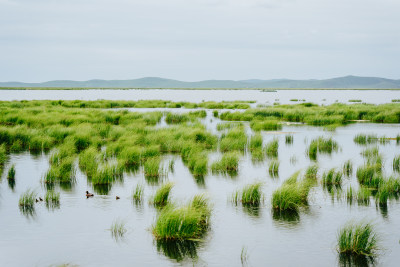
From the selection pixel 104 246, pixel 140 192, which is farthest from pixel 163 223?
pixel 140 192

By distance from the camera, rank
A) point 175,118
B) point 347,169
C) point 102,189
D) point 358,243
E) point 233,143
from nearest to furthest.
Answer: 1. point 358,243
2. point 102,189
3. point 347,169
4. point 233,143
5. point 175,118

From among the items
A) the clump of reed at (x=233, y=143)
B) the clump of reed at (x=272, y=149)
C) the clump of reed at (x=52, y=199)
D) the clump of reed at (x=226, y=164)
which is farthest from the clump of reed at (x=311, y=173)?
the clump of reed at (x=52, y=199)

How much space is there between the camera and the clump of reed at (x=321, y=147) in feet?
69.1

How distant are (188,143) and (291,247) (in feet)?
39.6

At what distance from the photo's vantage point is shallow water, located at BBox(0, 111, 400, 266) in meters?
8.46

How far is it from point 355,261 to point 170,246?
358 centimetres

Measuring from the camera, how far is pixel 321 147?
22.3m

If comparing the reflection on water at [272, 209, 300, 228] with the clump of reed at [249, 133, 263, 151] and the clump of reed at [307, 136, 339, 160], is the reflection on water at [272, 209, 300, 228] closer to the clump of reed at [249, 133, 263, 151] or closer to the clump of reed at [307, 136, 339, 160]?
the clump of reed at [307, 136, 339, 160]

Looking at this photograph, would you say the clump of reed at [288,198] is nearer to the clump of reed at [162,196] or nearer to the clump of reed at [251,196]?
the clump of reed at [251,196]

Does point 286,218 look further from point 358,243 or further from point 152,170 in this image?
point 152,170

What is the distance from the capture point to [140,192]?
12.7m

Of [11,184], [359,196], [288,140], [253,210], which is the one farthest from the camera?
[288,140]

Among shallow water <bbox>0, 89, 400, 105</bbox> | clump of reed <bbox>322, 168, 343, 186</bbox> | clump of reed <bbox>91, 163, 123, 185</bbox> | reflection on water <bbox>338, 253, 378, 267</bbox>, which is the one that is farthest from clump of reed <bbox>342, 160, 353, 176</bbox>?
shallow water <bbox>0, 89, 400, 105</bbox>

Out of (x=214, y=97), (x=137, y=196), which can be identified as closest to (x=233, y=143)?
(x=137, y=196)
